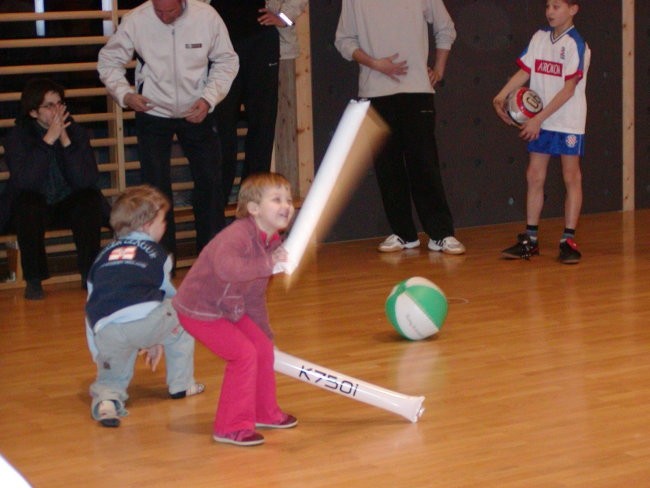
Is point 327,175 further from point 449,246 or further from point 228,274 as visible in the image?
point 449,246

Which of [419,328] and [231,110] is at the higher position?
[231,110]

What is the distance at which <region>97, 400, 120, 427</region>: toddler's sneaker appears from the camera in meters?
3.80

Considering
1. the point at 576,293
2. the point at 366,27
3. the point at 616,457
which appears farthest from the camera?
the point at 366,27

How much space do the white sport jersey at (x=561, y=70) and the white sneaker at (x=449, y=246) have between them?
91cm

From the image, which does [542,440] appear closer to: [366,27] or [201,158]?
[201,158]

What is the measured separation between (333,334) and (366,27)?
2.51m

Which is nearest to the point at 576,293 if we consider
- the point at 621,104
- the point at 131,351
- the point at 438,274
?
the point at 438,274

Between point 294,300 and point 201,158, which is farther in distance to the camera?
point 201,158

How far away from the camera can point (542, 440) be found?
347 centimetres

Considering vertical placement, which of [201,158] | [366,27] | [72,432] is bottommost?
[72,432]

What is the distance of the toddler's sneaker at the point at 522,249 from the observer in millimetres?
6652

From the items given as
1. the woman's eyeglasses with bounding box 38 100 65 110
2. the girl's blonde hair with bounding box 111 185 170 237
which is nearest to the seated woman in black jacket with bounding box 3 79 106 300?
the woman's eyeglasses with bounding box 38 100 65 110

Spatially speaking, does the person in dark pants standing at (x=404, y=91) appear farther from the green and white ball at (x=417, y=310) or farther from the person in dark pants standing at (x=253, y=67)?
the green and white ball at (x=417, y=310)

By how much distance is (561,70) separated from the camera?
6.46m
